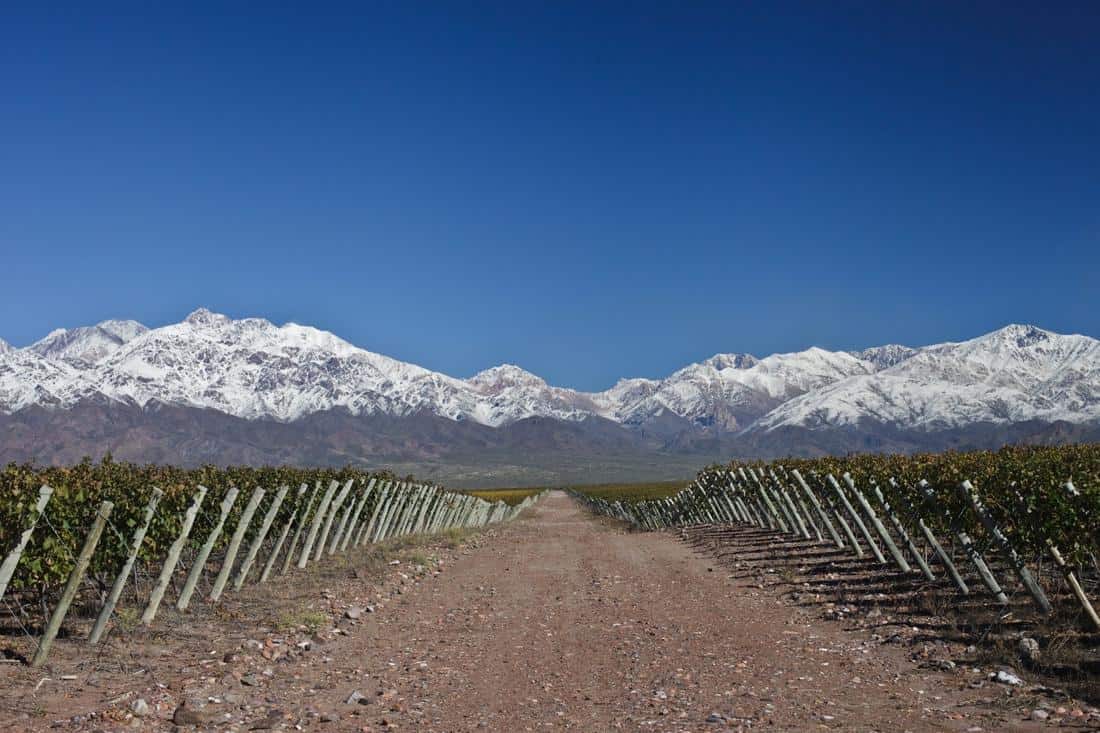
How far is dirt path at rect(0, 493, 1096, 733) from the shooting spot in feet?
31.3

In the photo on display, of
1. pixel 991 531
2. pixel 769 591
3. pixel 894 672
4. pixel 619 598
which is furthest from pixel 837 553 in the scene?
pixel 894 672

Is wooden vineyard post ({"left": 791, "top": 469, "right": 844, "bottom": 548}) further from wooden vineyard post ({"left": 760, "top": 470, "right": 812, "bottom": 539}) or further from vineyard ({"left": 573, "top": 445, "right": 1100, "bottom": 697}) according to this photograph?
wooden vineyard post ({"left": 760, "top": 470, "right": 812, "bottom": 539})

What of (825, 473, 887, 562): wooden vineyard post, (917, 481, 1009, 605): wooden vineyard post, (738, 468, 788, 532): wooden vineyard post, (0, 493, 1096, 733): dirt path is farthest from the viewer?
(738, 468, 788, 532): wooden vineyard post

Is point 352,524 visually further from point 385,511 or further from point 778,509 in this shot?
point 778,509

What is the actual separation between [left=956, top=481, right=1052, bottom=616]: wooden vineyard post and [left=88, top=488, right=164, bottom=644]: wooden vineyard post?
39.3 feet

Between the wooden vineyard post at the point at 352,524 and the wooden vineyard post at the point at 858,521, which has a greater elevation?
the wooden vineyard post at the point at 858,521

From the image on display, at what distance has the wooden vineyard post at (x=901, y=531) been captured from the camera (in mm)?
17469

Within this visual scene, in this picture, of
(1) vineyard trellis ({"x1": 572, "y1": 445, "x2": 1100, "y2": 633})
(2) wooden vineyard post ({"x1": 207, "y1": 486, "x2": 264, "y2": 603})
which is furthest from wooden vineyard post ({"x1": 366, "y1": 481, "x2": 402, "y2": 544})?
(2) wooden vineyard post ({"x1": 207, "y1": 486, "x2": 264, "y2": 603})

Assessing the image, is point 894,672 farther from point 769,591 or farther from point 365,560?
point 365,560

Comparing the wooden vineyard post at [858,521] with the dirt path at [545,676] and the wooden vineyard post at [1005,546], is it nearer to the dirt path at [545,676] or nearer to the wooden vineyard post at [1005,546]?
the dirt path at [545,676]

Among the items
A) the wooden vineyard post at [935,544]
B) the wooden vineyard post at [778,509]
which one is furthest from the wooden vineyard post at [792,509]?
the wooden vineyard post at [935,544]

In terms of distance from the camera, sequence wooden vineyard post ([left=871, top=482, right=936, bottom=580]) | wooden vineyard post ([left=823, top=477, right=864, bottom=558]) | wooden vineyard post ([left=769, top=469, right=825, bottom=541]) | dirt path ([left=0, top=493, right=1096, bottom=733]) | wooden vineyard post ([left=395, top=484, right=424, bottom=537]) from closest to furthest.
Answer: dirt path ([left=0, top=493, right=1096, bottom=733]), wooden vineyard post ([left=871, top=482, right=936, bottom=580]), wooden vineyard post ([left=823, top=477, right=864, bottom=558]), wooden vineyard post ([left=769, top=469, right=825, bottom=541]), wooden vineyard post ([left=395, top=484, right=424, bottom=537])

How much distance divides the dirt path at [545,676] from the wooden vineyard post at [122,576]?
21.6 inches

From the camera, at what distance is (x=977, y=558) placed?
15.2 m
